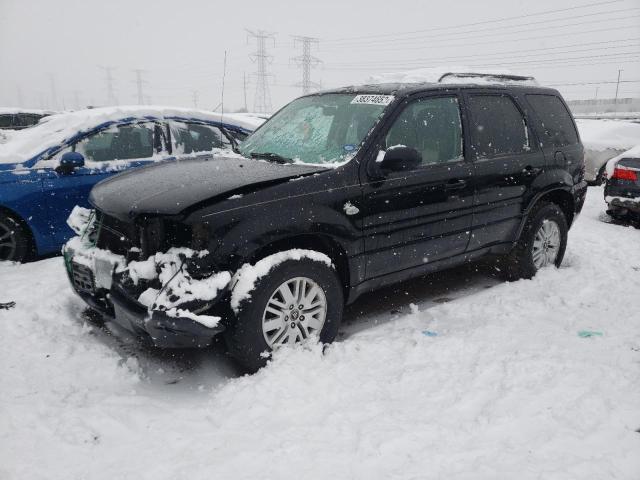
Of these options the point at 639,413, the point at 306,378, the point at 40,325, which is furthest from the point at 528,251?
the point at 40,325

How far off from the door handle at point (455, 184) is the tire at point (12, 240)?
4.12 metres

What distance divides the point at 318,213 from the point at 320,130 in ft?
3.08

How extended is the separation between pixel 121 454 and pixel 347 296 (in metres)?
1.76

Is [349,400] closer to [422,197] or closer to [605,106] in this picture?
[422,197]

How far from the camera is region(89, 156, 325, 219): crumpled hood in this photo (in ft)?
9.74

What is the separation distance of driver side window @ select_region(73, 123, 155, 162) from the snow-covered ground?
167cm

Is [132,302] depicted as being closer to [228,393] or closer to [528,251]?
[228,393]

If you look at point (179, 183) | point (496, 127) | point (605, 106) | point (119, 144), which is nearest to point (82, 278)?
point (179, 183)

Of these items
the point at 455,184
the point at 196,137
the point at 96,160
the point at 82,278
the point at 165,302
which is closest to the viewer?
the point at 165,302

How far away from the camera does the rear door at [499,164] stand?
425cm

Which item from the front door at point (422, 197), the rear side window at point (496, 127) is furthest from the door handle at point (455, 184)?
the rear side window at point (496, 127)

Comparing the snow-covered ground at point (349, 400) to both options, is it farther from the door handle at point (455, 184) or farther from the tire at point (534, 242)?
the door handle at point (455, 184)

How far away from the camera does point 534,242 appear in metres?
4.92

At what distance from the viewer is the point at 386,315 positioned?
14.0ft
